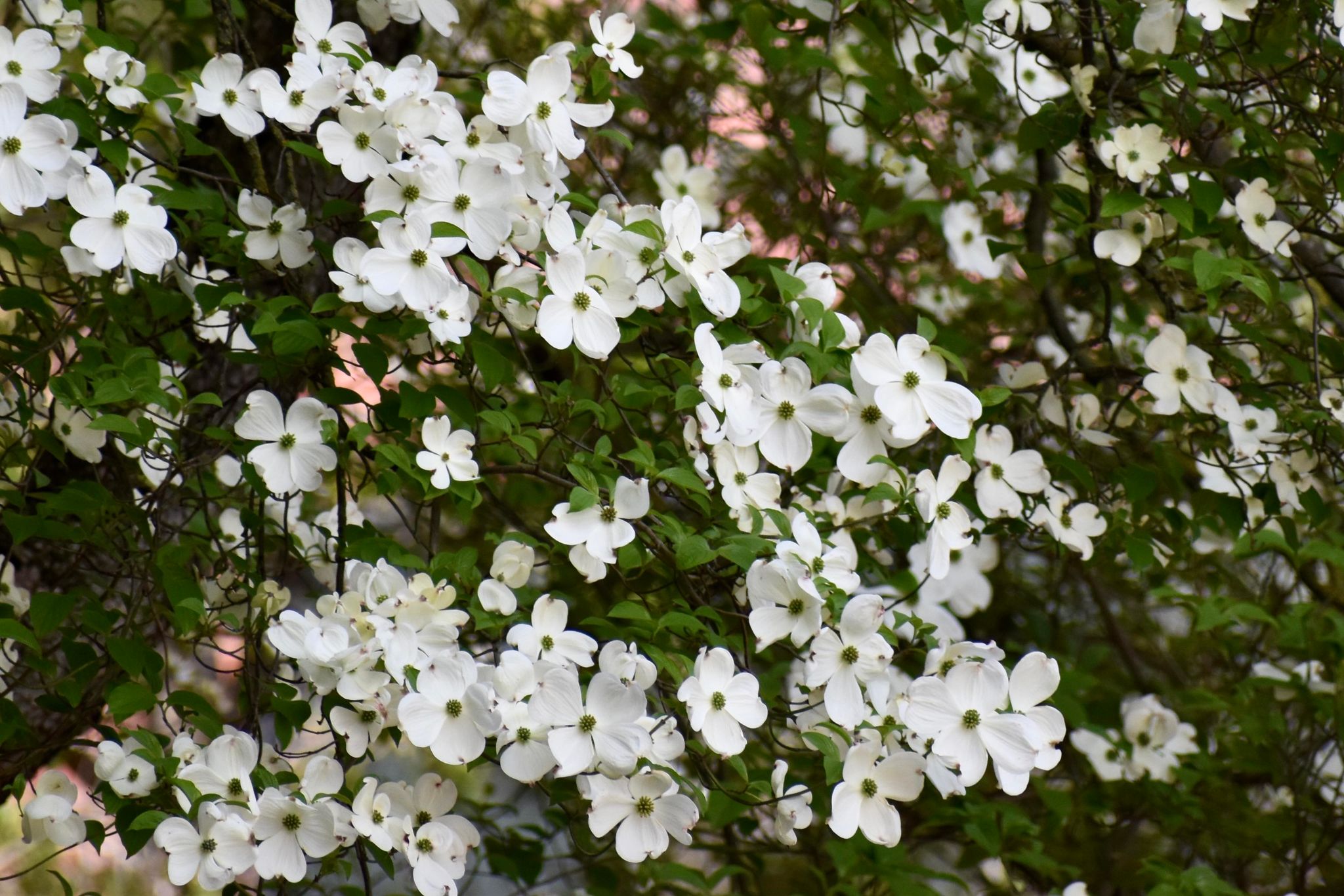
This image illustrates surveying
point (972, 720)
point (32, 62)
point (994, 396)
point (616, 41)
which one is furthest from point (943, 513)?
point (32, 62)

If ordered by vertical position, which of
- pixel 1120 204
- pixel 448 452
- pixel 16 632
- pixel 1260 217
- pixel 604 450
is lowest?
pixel 16 632

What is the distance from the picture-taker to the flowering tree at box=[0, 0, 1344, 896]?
102 cm

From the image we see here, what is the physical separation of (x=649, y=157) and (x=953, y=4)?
3.33 feet

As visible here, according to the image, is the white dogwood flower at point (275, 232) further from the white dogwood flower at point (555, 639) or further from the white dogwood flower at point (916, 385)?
the white dogwood flower at point (916, 385)

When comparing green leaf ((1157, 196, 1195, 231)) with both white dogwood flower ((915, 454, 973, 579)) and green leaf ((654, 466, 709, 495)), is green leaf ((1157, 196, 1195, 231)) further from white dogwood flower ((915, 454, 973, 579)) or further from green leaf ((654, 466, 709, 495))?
green leaf ((654, 466, 709, 495))

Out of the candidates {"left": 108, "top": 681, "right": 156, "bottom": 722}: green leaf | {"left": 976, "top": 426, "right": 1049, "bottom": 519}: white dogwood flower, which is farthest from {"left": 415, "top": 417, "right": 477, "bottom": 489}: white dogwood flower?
{"left": 976, "top": 426, "right": 1049, "bottom": 519}: white dogwood flower

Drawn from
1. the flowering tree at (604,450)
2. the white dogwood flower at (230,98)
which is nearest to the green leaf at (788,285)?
the flowering tree at (604,450)

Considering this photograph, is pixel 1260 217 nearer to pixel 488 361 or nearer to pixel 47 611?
pixel 488 361

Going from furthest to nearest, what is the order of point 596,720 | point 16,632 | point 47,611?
point 47,611 → point 16,632 → point 596,720

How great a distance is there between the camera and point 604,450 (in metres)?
1.11

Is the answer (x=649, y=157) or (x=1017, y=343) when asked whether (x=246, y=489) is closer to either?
(x=649, y=157)

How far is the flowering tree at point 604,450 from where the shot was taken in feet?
3.35

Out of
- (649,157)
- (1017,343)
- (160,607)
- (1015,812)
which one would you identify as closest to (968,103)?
(1017,343)

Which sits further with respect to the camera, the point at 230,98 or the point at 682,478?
the point at 230,98
